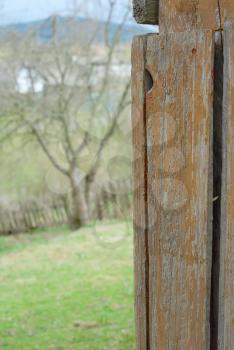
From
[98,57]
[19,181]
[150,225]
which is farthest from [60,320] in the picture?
[98,57]

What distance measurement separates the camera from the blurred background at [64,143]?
35.0 ft

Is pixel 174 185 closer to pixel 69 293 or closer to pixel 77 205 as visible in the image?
pixel 69 293

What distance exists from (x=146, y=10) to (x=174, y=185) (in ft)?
1.00

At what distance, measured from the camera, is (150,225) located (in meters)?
0.95

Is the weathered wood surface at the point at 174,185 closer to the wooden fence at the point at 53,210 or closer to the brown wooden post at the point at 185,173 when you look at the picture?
the brown wooden post at the point at 185,173

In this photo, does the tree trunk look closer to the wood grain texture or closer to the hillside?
the hillside

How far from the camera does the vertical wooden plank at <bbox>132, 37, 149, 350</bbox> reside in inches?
36.8

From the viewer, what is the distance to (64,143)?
14.1 meters

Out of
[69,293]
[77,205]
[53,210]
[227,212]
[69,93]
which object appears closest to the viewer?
[227,212]

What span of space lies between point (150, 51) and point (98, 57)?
12897 millimetres

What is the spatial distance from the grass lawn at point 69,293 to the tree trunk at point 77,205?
4.88 ft

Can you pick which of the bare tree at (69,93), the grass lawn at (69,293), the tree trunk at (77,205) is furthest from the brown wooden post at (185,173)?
the tree trunk at (77,205)

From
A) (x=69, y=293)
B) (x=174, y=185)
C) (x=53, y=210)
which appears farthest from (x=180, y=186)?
(x=53, y=210)

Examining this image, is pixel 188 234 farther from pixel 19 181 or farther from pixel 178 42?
pixel 19 181
